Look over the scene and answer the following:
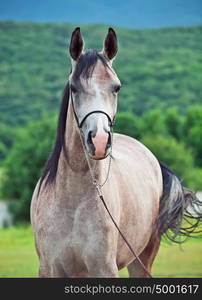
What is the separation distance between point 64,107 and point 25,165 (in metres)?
7.59

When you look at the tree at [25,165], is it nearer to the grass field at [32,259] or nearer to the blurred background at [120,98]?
the blurred background at [120,98]

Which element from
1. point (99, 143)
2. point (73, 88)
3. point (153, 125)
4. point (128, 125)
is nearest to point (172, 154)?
point (128, 125)

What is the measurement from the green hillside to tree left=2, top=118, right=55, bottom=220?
251 cm

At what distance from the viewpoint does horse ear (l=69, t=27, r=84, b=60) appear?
12.1 ft

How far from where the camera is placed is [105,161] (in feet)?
13.1

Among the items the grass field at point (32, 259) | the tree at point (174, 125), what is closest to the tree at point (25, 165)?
the grass field at point (32, 259)

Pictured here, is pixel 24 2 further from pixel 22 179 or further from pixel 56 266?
pixel 22 179

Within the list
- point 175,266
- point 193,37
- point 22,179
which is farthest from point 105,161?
point 193,37

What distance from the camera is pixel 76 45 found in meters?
3.72

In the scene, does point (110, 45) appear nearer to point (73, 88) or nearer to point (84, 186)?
point (73, 88)

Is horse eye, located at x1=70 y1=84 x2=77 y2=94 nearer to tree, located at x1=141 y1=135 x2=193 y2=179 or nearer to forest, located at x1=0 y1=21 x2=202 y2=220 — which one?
forest, located at x1=0 y1=21 x2=202 y2=220

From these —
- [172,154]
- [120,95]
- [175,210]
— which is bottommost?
[120,95]

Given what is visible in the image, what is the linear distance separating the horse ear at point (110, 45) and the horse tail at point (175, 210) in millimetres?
1643

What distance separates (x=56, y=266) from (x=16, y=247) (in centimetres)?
614
